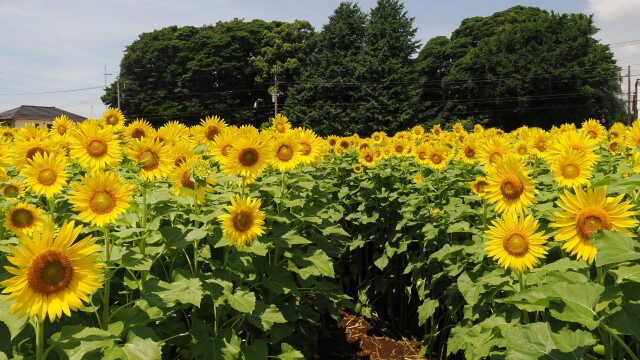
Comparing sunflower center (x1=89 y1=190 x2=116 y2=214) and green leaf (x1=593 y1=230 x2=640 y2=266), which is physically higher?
sunflower center (x1=89 y1=190 x2=116 y2=214)

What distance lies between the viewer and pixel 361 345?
5773 mm

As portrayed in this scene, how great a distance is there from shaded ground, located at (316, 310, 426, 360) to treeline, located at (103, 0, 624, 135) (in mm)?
34116

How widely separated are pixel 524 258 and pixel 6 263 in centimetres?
266

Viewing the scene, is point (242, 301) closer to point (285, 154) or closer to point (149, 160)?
point (149, 160)

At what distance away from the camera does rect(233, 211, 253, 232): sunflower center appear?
2.90 m

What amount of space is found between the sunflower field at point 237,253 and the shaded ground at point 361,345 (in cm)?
46

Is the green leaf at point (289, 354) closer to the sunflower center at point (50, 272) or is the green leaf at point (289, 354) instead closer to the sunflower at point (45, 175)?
the sunflower at point (45, 175)

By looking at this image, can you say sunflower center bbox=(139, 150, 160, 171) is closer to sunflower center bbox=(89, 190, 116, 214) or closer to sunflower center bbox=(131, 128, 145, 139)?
sunflower center bbox=(89, 190, 116, 214)

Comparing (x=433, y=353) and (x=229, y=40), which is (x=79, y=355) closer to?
(x=433, y=353)

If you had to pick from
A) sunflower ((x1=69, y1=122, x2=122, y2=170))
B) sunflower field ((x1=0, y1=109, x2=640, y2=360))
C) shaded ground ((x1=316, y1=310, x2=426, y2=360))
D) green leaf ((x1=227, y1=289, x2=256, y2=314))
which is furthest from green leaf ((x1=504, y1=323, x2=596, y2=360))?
shaded ground ((x1=316, y1=310, x2=426, y2=360))

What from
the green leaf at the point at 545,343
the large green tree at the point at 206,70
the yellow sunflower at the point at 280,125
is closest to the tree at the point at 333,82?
the large green tree at the point at 206,70

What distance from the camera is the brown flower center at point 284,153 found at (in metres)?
3.81

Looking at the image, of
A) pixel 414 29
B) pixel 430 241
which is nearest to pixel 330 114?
pixel 414 29

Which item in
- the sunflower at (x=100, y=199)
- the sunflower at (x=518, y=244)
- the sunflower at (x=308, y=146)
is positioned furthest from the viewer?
the sunflower at (x=308, y=146)
